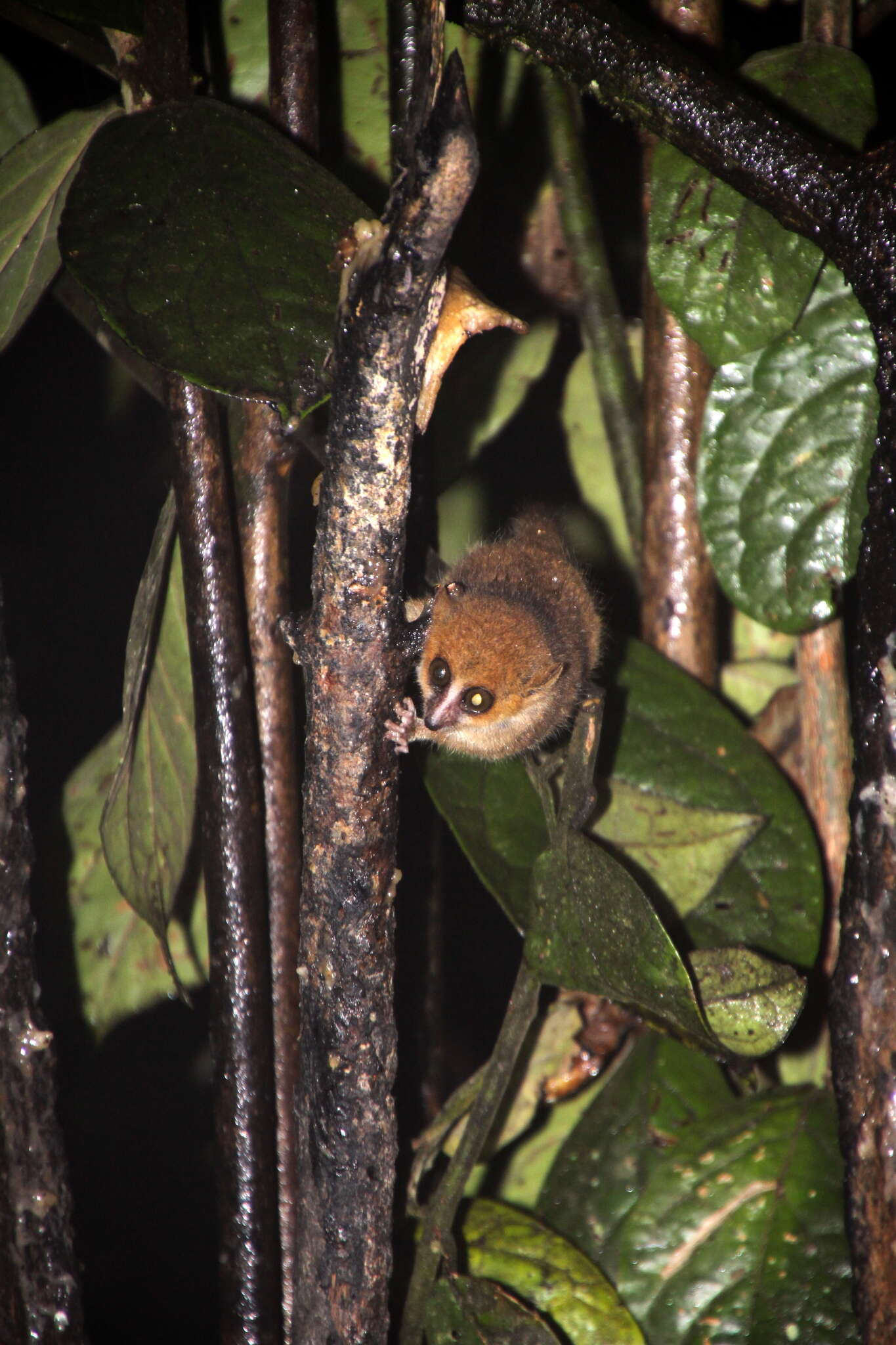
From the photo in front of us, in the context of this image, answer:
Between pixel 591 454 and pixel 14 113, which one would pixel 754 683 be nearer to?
pixel 591 454

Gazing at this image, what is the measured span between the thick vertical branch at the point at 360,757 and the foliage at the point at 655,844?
298 millimetres

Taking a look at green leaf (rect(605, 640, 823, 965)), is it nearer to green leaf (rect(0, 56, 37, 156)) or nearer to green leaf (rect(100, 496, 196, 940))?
green leaf (rect(100, 496, 196, 940))

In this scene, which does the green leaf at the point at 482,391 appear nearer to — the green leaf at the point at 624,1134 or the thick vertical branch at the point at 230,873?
the thick vertical branch at the point at 230,873

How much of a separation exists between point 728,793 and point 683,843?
10 cm

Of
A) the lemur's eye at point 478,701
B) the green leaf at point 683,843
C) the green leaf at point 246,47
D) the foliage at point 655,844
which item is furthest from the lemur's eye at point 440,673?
the green leaf at point 246,47

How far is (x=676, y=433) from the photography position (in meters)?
1.79

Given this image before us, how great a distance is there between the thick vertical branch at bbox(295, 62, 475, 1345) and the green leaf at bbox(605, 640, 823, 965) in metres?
0.64

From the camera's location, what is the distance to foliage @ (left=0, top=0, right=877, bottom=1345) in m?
1.29

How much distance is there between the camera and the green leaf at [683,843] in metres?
1.53

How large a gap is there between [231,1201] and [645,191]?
1.65 metres

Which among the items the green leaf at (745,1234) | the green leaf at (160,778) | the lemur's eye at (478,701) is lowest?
the green leaf at (745,1234)

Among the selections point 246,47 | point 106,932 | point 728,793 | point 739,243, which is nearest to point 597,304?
point 739,243

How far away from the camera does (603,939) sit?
1194 mm

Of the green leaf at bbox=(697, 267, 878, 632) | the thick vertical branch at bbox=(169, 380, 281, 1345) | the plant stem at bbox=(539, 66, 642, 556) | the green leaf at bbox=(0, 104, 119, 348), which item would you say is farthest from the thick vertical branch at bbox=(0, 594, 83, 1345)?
the plant stem at bbox=(539, 66, 642, 556)
